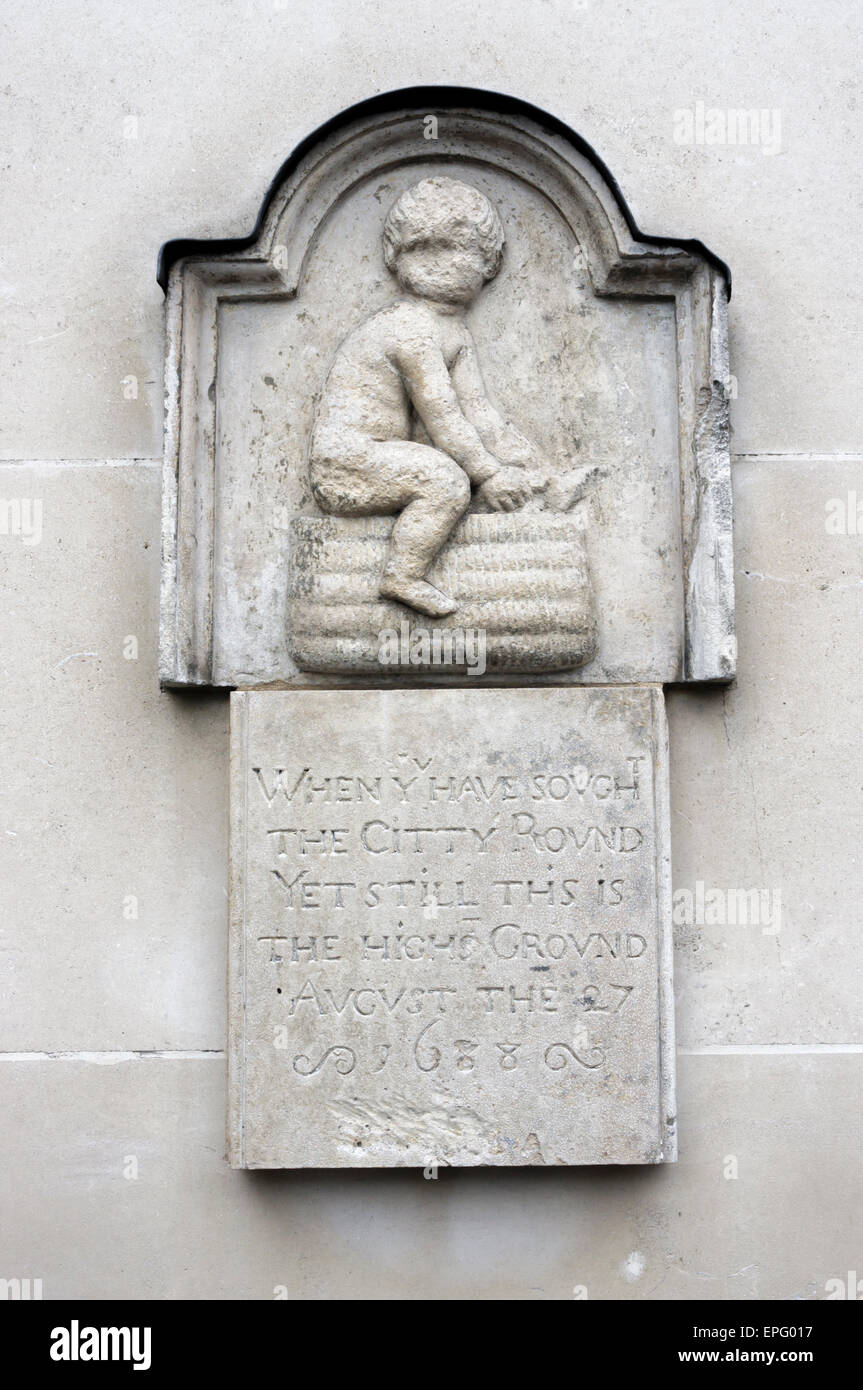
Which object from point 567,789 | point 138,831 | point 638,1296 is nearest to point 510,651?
point 567,789

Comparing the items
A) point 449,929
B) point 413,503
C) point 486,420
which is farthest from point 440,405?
point 449,929

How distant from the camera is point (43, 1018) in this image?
359 cm

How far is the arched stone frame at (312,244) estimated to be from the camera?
356cm

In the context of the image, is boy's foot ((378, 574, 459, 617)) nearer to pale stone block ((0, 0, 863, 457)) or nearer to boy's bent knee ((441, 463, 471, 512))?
boy's bent knee ((441, 463, 471, 512))

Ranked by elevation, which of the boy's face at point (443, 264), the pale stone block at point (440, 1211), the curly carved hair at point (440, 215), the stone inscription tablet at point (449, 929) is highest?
the curly carved hair at point (440, 215)

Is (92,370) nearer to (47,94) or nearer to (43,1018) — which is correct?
(47,94)

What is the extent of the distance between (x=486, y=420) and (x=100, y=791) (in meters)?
1.50

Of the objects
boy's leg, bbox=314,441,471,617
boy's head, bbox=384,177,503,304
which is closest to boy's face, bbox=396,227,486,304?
boy's head, bbox=384,177,503,304

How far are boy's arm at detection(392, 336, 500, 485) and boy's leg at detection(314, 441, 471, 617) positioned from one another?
47 millimetres

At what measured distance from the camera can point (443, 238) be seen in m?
3.63

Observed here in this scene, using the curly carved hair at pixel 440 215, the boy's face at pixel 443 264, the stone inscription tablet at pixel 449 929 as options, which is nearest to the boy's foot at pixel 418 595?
the stone inscription tablet at pixel 449 929

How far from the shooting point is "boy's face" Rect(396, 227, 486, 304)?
3641 millimetres

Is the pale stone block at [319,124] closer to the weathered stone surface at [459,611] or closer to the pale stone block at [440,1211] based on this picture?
the weathered stone surface at [459,611]

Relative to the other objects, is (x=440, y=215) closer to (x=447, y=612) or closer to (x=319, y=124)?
(x=319, y=124)
